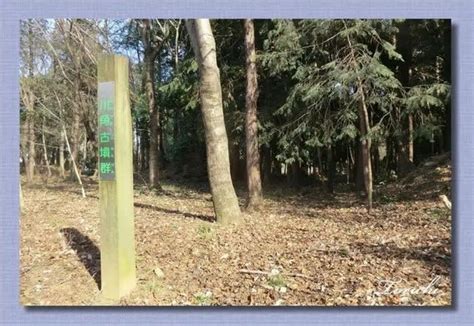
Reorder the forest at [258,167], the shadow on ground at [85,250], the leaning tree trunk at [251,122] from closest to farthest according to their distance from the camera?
the forest at [258,167] < the shadow on ground at [85,250] < the leaning tree trunk at [251,122]

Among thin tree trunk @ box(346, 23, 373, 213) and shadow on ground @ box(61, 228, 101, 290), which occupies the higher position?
thin tree trunk @ box(346, 23, 373, 213)

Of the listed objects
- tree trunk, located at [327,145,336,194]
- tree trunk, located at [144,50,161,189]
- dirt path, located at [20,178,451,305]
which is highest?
tree trunk, located at [144,50,161,189]

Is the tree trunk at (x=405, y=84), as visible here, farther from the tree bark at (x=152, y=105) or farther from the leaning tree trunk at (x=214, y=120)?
the tree bark at (x=152, y=105)

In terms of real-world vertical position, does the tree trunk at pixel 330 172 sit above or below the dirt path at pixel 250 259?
above

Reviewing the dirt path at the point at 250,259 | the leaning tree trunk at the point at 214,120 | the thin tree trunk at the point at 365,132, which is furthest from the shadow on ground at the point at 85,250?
the thin tree trunk at the point at 365,132

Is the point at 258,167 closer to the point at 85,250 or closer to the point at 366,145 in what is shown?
the point at 366,145

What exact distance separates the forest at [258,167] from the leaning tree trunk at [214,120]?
16 mm

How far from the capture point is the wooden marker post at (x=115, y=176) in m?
3.14

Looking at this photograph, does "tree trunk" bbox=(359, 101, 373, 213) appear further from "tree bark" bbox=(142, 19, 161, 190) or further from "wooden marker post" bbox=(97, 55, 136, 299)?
"tree bark" bbox=(142, 19, 161, 190)

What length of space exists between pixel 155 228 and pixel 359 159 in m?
6.43

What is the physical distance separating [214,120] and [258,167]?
98.5 inches

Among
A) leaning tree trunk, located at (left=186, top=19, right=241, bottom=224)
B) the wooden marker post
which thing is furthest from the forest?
the wooden marker post

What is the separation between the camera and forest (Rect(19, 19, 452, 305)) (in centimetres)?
346

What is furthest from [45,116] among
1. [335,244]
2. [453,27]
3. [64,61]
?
[453,27]
